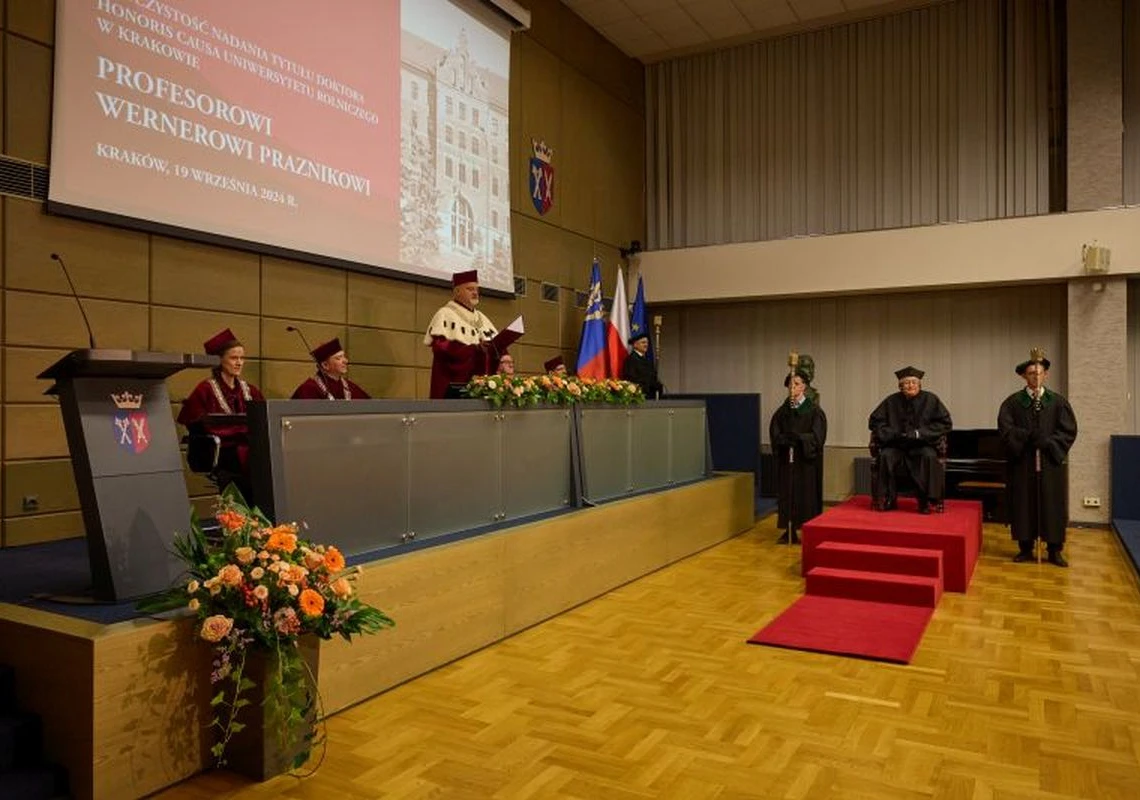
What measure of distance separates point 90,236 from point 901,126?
858 centimetres

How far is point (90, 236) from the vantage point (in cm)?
476

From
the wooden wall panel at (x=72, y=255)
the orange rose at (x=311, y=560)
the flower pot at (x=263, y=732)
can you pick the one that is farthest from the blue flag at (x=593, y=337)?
the flower pot at (x=263, y=732)

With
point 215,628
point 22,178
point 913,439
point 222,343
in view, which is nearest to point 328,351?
point 222,343

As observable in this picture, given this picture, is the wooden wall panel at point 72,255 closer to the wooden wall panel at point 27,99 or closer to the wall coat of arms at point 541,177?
the wooden wall panel at point 27,99

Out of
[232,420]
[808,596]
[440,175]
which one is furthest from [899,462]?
[232,420]

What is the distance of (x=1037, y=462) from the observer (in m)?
6.54

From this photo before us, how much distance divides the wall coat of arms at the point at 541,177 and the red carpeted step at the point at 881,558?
4729mm

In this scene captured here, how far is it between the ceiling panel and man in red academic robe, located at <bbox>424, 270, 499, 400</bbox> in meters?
5.04

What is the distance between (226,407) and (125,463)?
5.60 ft

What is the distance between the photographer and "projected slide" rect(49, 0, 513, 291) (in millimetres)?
4703

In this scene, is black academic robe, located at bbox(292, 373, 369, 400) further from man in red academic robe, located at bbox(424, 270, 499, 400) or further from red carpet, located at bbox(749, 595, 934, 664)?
red carpet, located at bbox(749, 595, 934, 664)

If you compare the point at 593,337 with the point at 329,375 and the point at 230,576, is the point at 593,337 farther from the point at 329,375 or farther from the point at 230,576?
the point at 230,576

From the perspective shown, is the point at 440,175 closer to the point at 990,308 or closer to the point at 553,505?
the point at 553,505

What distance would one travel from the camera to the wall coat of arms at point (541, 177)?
8734 millimetres
